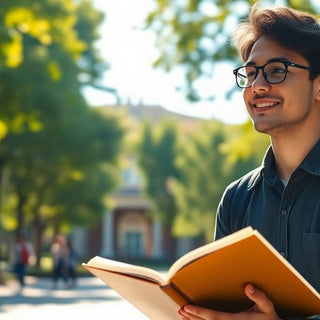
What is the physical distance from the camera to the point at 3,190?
40.2 metres

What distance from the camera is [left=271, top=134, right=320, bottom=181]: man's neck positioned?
288 centimetres

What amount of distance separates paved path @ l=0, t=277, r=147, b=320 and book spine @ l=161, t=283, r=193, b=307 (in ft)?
41.6

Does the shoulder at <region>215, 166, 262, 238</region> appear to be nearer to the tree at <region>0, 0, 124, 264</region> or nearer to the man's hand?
the man's hand

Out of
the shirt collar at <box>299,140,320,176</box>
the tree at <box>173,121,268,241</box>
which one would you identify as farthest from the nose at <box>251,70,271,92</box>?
the tree at <box>173,121,268,241</box>

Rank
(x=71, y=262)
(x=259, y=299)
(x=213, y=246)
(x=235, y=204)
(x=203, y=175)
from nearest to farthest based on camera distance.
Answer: (x=213, y=246) → (x=259, y=299) → (x=235, y=204) → (x=71, y=262) → (x=203, y=175)

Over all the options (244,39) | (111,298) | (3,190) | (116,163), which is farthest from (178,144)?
(244,39)

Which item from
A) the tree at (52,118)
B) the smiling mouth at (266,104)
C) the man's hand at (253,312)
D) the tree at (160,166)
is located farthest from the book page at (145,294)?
the tree at (160,166)

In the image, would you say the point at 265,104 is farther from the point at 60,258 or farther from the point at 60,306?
the point at 60,258

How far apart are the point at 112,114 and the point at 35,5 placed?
21.5 m

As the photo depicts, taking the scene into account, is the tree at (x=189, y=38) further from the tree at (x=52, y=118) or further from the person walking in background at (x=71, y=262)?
the person walking in background at (x=71, y=262)

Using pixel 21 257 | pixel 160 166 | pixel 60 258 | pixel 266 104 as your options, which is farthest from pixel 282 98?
pixel 160 166

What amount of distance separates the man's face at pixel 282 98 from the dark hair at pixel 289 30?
2cm

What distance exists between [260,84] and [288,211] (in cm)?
38

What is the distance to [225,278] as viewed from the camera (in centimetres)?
250
